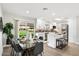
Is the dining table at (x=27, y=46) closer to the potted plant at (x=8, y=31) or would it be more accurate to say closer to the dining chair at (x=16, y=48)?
the dining chair at (x=16, y=48)

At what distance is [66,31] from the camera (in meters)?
4.32

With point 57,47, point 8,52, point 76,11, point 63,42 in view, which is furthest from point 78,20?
point 8,52

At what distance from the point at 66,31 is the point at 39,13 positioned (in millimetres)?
1285

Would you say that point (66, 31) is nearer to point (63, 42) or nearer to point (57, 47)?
point (63, 42)

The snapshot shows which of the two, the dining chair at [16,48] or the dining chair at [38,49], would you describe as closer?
the dining chair at [38,49]

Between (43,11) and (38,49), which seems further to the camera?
(43,11)

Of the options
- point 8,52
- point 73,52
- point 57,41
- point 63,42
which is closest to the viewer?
point 8,52

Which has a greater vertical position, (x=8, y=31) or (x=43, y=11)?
(x=43, y=11)

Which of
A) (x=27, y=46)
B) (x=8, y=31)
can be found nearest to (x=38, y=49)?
(x=27, y=46)

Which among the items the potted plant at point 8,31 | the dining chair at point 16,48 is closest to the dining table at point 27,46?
the dining chair at point 16,48

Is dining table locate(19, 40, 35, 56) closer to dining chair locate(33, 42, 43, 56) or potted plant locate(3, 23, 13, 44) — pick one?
dining chair locate(33, 42, 43, 56)

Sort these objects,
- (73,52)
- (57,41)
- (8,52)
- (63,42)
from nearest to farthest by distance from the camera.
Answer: (8,52)
(73,52)
(63,42)
(57,41)

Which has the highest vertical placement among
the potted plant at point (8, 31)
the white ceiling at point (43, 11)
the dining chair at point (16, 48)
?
the white ceiling at point (43, 11)

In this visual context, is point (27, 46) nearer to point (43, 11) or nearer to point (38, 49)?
point (38, 49)
